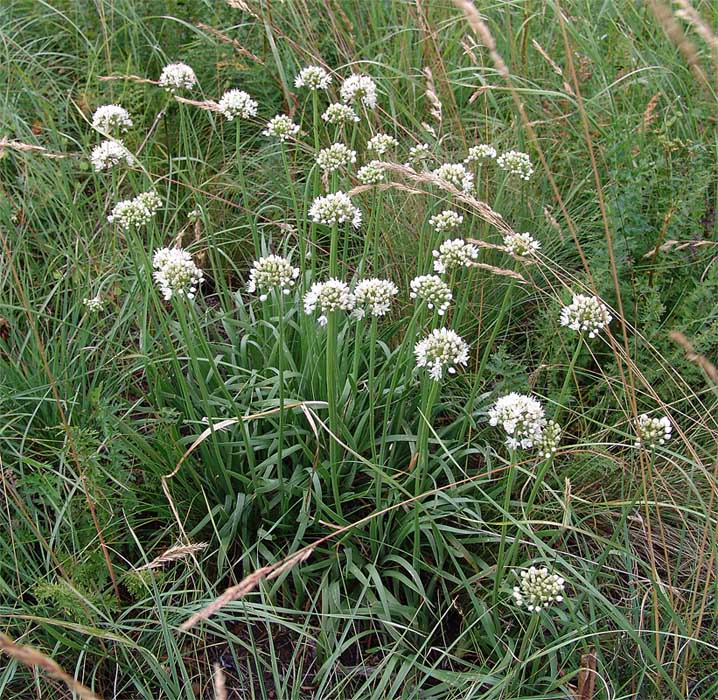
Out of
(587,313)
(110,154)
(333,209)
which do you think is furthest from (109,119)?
(587,313)

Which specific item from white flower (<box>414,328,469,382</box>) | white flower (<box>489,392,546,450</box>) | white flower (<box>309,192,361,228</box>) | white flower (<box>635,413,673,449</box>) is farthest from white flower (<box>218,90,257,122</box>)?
white flower (<box>635,413,673,449</box>)

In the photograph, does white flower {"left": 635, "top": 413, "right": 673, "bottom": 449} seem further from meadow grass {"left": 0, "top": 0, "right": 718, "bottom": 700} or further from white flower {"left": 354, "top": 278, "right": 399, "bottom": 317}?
white flower {"left": 354, "top": 278, "right": 399, "bottom": 317}

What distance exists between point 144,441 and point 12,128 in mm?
2025

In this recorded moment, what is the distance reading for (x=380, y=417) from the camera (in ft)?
9.14

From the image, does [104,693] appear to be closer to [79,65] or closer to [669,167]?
[669,167]

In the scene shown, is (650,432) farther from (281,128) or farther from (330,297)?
(281,128)

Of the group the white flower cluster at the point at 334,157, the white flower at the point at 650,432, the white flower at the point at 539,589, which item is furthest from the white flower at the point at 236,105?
the white flower at the point at 539,589

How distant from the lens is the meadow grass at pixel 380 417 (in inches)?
87.0

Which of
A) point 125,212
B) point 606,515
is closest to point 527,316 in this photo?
point 606,515

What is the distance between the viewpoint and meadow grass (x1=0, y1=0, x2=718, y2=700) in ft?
7.25

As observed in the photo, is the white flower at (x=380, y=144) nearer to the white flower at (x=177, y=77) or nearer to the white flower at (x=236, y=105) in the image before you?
the white flower at (x=236, y=105)

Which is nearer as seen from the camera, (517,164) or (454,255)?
(454,255)

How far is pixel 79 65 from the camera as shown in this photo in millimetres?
4543

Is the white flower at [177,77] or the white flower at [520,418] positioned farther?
the white flower at [177,77]
